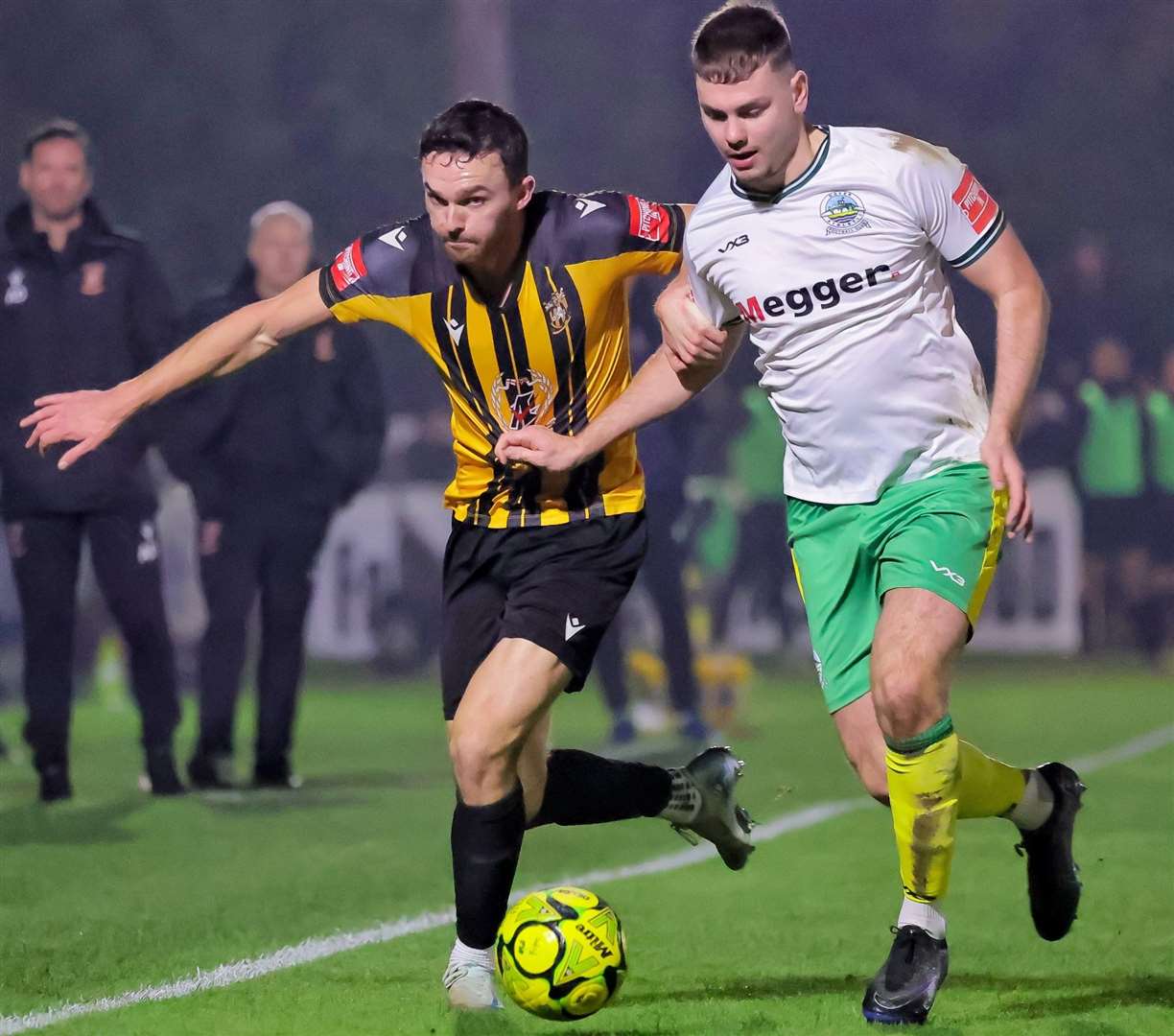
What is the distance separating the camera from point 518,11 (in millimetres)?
15047

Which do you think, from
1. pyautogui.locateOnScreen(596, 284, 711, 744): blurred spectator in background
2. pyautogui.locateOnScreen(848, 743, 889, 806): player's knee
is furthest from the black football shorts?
pyautogui.locateOnScreen(596, 284, 711, 744): blurred spectator in background

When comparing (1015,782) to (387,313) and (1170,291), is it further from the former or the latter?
(1170,291)

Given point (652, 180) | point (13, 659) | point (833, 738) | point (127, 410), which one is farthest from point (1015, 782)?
point (652, 180)

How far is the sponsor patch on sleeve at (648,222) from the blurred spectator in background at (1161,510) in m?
10.2

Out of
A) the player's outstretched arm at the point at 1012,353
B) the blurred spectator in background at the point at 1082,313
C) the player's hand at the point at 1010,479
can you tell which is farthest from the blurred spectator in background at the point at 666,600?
the player's hand at the point at 1010,479

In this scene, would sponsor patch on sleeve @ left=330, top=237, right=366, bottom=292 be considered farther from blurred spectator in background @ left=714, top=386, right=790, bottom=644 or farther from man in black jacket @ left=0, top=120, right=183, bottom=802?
blurred spectator in background @ left=714, top=386, right=790, bottom=644

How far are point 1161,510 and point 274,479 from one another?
7.75m

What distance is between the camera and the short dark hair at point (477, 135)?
4.68 metres

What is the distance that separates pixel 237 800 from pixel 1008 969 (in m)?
4.31

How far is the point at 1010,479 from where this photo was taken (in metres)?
4.27

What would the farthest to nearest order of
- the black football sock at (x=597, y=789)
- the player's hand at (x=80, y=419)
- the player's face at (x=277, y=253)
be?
the player's face at (x=277, y=253) → the black football sock at (x=597, y=789) → the player's hand at (x=80, y=419)

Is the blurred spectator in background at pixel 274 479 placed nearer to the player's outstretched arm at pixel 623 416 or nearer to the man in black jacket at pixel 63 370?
the man in black jacket at pixel 63 370

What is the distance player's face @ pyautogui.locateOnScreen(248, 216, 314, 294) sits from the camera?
8930 mm

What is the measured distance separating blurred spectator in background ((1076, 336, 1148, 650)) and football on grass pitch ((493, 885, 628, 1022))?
1085 centimetres
